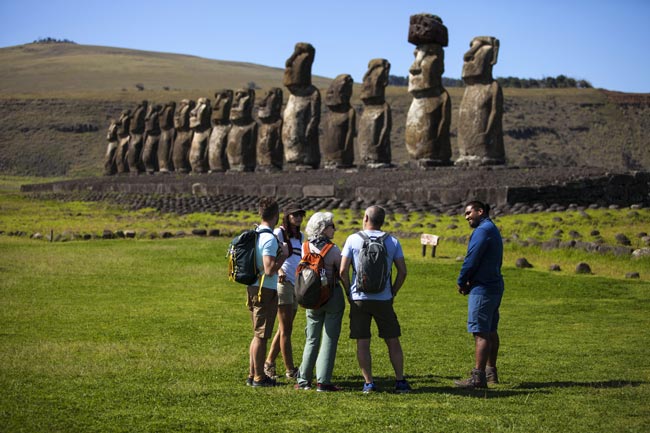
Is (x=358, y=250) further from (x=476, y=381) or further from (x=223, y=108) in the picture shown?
(x=223, y=108)

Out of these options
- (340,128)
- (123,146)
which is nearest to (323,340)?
(340,128)

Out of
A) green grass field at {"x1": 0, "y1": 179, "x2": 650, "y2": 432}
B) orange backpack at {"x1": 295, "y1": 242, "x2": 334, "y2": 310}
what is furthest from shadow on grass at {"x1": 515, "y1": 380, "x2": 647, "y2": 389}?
orange backpack at {"x1": 295, "y1": 242, "x2": 334, "y2": 310}

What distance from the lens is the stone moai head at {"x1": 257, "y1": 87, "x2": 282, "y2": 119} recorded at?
132 ft

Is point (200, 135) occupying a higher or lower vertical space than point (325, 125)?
lower

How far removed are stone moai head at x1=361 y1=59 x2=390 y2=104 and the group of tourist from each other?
25254mm

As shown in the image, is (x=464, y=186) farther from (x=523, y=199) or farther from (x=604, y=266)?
(x=604, y=266)

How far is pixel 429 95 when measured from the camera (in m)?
31.0

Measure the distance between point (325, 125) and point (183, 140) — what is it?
14.0 m

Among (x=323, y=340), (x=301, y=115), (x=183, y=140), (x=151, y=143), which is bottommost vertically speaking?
(x=323, y=340)

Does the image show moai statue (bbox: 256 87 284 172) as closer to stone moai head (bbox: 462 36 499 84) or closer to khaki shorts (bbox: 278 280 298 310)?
stone moai head (bbox: 462 36 499 84)

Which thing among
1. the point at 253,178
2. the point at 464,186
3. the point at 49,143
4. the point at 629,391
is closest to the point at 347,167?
the point at 253,178

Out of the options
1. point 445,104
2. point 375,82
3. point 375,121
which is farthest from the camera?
point 375,82

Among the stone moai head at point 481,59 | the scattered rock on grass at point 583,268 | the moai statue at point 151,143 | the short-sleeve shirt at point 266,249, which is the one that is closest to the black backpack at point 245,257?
the short-sleeve shirt at point 266,249

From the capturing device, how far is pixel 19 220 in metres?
32.2
